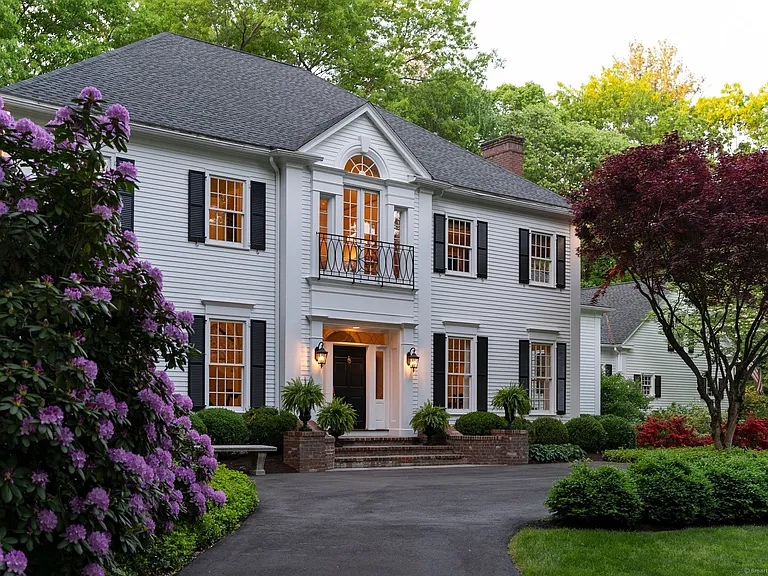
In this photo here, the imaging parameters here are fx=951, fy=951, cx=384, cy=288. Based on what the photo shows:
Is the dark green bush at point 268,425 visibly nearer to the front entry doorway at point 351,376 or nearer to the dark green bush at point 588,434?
the front entry doorway at point 351,376

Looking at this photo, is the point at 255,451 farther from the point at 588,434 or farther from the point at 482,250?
the point at 588,434

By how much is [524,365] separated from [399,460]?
5841 millimetres

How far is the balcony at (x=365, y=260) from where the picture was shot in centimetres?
1994

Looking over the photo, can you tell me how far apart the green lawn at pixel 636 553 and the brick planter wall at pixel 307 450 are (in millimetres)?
7908

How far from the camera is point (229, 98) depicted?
21016 mm

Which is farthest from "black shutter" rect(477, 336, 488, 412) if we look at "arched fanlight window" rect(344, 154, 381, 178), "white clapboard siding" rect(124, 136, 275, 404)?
"white clapboard siding" rect(124, 136, 275, 404)

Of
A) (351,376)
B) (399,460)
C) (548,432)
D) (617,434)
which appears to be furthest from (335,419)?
(617,434)

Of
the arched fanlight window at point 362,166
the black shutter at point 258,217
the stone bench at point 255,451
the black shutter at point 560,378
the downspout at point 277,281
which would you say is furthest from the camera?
the black shutter at point 560,378

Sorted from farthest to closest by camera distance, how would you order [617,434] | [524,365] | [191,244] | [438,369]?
1. [524,365]
2. [617,434]
3. [438,369]
4. [191,244]

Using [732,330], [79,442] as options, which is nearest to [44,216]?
[79,442]

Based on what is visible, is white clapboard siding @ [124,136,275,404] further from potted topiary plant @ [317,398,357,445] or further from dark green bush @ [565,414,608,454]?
dark green bush @ [565,414,608,454]

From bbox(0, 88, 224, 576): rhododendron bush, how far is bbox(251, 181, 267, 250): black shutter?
11837 mm

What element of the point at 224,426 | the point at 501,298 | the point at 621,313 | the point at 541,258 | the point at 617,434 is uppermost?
the point at 541,258

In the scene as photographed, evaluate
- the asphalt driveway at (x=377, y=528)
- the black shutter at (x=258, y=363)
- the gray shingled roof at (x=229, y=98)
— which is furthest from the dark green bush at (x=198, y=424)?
the gray shingled roof at (x=229, y=98)
